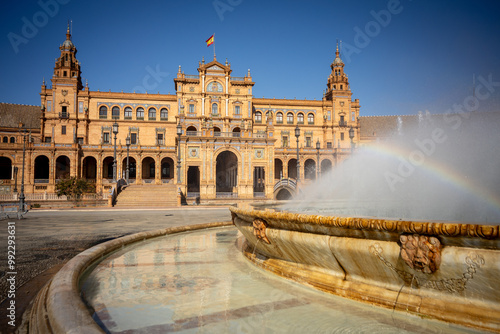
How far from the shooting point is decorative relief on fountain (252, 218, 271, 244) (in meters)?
4.50

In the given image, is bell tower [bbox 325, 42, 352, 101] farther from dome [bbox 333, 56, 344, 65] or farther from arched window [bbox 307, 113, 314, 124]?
arched window [bbox 307, 113, 314, 124]

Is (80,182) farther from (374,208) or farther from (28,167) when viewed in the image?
(374,208)

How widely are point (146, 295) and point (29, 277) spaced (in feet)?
7.50

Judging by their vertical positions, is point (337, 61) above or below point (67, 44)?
below

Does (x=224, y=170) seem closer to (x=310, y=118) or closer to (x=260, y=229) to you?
(x=310, y=118)

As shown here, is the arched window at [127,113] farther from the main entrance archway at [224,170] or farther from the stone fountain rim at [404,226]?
the stone fountain rim at [404,226]

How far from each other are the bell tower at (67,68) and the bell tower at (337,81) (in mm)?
42301

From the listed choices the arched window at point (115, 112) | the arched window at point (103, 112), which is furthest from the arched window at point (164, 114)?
the arched window at point (103, 112)

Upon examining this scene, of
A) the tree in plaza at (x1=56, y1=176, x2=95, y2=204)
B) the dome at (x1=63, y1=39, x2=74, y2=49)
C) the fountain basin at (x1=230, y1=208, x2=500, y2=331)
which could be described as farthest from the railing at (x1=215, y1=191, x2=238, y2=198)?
the dome at (x1=63, y1=39, x2=74, y2=49)

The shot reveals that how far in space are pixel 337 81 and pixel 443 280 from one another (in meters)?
58.3

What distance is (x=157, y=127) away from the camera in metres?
51.7

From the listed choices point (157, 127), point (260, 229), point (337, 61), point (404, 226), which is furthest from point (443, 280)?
point (337, 61)

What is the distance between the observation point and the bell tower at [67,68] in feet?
158

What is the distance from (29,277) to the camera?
15.4 feet
